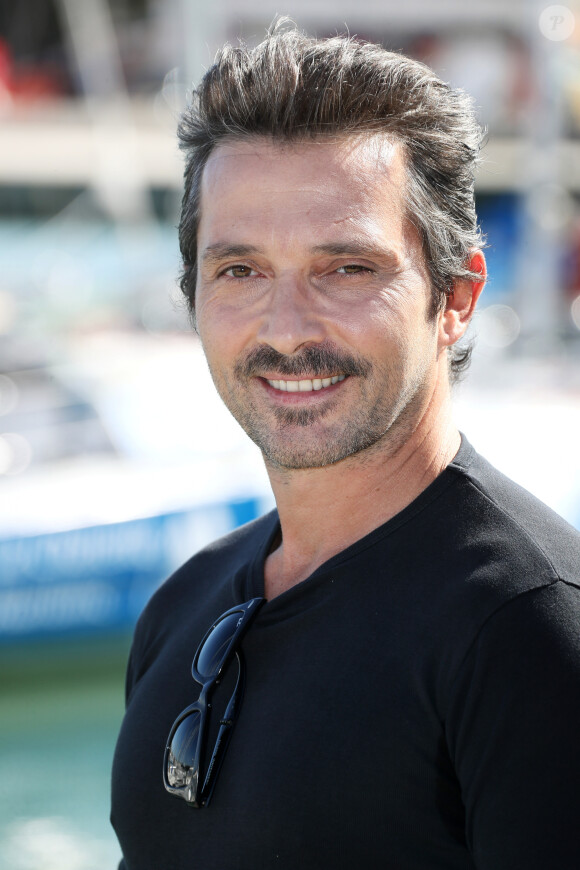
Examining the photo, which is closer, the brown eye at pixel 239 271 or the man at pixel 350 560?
the man at pixel 350 560

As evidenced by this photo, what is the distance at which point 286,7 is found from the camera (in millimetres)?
15969

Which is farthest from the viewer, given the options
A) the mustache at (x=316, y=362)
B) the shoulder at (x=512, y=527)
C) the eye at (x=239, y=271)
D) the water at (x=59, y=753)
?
the water at (x=59, y=753)

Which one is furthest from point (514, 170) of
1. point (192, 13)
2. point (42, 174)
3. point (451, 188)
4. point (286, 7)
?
point (451, 188)

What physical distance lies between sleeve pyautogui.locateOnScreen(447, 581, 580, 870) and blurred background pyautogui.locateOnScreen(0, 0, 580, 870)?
965 mm

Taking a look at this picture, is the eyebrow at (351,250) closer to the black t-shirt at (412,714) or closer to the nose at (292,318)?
the nose at (292,318)

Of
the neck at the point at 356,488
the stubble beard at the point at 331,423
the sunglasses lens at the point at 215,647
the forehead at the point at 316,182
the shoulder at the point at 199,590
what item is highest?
the forehead at the point at 316,182

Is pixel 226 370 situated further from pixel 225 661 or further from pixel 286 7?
pixel 286 7

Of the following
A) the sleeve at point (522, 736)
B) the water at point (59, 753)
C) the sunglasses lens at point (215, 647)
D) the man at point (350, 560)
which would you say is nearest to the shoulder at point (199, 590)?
the man at point (350, 560)

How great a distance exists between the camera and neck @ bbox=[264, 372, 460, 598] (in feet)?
4.90

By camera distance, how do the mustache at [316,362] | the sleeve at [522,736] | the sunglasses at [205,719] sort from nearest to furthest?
the sleeve at [522,736] → the sunglasses at [205,719] → the mustache at [316,362]

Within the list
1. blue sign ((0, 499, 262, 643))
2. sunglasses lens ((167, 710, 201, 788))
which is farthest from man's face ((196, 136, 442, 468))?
blue sign ((0, 499, 262, 643))

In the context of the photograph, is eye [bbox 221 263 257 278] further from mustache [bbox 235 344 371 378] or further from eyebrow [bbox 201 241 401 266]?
mustache [bbox 235 344 371 378]

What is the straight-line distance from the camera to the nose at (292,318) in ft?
4.73

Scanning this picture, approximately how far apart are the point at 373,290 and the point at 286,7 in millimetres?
15877
